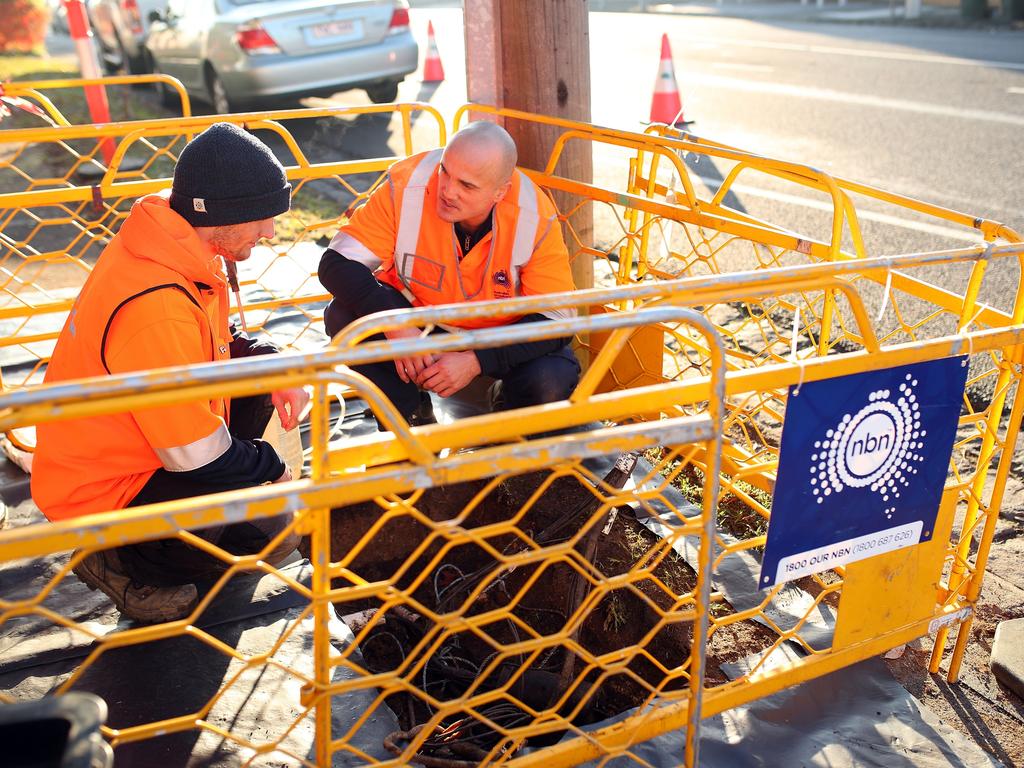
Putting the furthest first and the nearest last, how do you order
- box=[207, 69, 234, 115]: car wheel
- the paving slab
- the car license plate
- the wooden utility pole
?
box=[207, 69, 234, 115]: car wheel, the car license plate, the wooden utility pole, the paving slab

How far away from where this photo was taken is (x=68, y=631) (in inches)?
115

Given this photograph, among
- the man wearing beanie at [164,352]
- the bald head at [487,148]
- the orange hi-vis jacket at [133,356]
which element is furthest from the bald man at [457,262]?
the orange hi-vis jacket at [133,356]

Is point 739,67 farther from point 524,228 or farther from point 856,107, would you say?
point 524,228

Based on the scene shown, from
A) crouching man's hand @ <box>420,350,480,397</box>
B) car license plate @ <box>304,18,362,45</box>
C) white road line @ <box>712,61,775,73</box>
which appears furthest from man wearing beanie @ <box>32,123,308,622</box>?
white road line @ <box>712,61,775,73</box>

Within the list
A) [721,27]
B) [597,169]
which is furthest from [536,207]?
[721,27]

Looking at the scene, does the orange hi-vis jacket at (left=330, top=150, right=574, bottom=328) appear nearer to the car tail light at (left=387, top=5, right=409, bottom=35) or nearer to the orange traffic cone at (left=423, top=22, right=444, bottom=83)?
the car tail light at (left=387, top=5, right=409, bottom=35)

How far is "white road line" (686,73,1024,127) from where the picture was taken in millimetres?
9592

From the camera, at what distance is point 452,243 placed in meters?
3.58

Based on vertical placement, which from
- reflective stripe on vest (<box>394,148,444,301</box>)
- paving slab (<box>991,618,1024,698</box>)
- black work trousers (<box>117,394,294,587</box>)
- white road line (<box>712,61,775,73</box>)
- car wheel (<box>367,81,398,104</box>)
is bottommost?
white road line (<box>712,61,775,73</box>)

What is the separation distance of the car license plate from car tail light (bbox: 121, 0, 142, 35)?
3925 mm

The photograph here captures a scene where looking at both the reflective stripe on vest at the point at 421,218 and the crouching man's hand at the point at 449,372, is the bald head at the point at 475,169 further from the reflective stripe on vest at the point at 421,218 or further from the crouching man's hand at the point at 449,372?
the crouching man's hand at the point at 449,372

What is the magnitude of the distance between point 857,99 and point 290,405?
968 cm

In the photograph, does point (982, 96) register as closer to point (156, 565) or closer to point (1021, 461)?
point (1021, 461)

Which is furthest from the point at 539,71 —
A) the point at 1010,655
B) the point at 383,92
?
the point at 383,92
